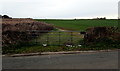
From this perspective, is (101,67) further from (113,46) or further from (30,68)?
(113,46)

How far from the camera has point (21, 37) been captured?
19.0 metres

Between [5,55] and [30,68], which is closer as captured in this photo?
[30,68]

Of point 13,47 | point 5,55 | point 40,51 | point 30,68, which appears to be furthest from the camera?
point 13,47

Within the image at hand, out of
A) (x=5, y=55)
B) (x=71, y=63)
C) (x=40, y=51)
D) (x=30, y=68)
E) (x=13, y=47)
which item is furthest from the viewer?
(x=13, y=47)

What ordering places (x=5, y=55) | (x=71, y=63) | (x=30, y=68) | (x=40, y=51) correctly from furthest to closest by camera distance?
(x=40, y=51)
(x=5, y=55)
(x=71, y=63)
(x=30, y=68)

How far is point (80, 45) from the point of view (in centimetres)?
1881

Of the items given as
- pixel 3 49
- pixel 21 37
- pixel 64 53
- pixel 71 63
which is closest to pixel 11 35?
pixel 21 37

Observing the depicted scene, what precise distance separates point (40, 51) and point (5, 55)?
2407 mm

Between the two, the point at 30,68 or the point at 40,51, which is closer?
the point at 30,68

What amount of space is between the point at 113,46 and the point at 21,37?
7336 millimetres

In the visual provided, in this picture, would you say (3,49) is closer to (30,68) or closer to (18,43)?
(18,43)

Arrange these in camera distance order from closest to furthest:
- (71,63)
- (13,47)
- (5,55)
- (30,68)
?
(30,68), (71,63), (5,55), (13,47)

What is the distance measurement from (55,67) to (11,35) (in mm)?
8469

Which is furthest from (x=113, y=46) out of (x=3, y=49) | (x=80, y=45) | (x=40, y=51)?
(x=3, y=49)
